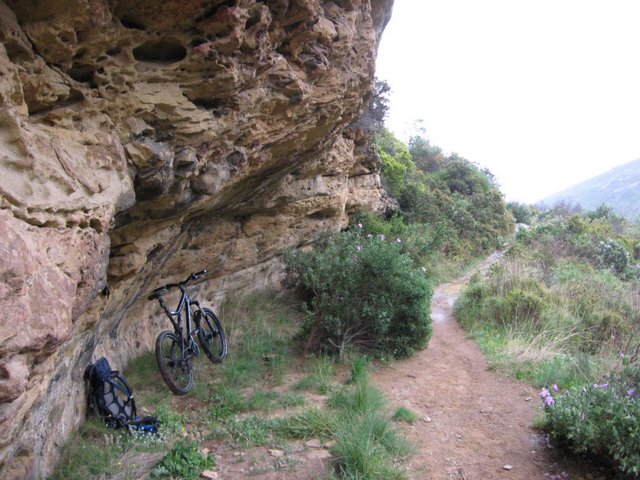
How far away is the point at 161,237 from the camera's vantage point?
4.33 m

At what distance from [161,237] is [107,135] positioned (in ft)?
5.58

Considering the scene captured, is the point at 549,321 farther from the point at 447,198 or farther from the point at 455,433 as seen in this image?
the point at 447,198

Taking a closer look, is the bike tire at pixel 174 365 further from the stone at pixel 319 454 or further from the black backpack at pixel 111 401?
the stone at pixel 319 454

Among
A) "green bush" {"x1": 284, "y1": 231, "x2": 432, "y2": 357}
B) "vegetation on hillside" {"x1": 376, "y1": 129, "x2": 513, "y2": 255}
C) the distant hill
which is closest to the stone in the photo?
"green bush" {"x1": 284, "y1": 231, "x2": 432, "y2": 357}

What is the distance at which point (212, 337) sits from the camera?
5.74 m

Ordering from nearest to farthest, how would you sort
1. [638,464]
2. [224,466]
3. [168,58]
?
[168,58] < [638,464] < [224,466]

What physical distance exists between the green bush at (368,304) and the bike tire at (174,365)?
173 centimetres

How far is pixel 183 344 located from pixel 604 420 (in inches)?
151

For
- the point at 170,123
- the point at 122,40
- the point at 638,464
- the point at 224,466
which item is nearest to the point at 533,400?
→ the point at 638,464

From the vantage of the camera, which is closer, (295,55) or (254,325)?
(295,55)

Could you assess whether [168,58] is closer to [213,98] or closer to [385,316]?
[213,98]

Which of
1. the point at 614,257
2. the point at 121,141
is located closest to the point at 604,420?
the point at 121,141

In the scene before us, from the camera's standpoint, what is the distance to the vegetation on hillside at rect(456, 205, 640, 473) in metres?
3.83

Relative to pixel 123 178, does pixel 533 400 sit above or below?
below
